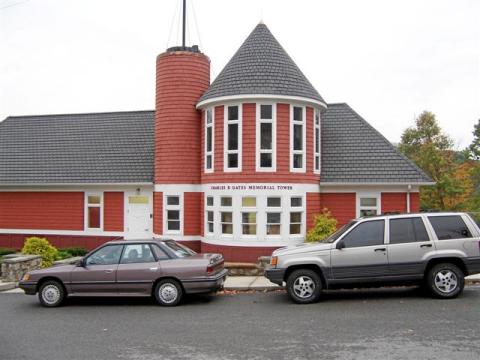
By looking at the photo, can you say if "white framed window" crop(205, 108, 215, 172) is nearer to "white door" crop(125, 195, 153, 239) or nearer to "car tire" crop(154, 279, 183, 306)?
"white door" crop(125, 195, 153, 239)

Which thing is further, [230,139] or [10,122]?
[10,122]

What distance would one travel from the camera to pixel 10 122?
78.4ft

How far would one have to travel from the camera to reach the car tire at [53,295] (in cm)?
1073

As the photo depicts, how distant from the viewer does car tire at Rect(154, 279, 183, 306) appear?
34.0ft

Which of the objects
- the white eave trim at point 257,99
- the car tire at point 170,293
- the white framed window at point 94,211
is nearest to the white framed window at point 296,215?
the white eave trim at point 257,99

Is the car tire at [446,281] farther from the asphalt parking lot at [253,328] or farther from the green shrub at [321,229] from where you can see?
the green shrub at [321,229]

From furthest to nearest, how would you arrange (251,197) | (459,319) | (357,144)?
(357,144), (251,197), (459,319)

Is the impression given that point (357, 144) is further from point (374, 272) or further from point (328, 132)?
point (374, 272)

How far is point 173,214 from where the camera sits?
17.9 metres

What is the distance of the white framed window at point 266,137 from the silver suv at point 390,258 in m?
5.97

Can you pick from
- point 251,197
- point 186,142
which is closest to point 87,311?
point 251,197

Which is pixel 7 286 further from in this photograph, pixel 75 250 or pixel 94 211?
pixel 94 211

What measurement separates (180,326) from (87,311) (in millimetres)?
2695

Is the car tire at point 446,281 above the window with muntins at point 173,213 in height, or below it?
below
